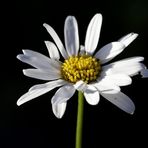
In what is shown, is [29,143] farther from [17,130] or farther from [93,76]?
[93,76]

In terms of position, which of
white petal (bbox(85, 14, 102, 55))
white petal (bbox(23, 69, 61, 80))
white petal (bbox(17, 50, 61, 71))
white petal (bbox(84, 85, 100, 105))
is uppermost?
white petal (bbox(85, 14, 102, 55))

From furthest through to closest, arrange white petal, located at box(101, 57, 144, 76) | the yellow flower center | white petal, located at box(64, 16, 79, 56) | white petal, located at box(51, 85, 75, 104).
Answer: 1. white petal, located at box(64, 16, 79, 56)
2. the yellow flower center
3. white petal, located at box(101, 57, 144, 76)
4. white petal, located at box(51, 85, 75, 104)

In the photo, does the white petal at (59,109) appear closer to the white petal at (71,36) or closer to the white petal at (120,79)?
the white petal at (120,79)

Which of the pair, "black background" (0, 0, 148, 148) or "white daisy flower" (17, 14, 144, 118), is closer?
"white daisy flower" (17, 14, 144, 118)

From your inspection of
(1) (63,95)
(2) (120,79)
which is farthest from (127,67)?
(1) (63,95)

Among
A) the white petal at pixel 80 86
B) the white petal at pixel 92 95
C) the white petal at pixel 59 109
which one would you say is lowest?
the white petal at pixel 59 109

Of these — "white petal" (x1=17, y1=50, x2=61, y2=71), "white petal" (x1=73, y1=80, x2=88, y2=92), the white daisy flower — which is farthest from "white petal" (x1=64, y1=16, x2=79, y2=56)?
"white petal" (x1=73, y1=80, x2=88, y2=92)

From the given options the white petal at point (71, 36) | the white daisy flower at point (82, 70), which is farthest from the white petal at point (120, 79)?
the white petal at point (71, 36)

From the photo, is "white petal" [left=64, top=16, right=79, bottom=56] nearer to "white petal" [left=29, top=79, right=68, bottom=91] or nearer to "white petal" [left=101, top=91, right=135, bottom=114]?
"white petal" [left=29, top=79, right=68, bottom=91]

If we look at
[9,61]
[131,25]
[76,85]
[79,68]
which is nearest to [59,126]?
[9,61]
